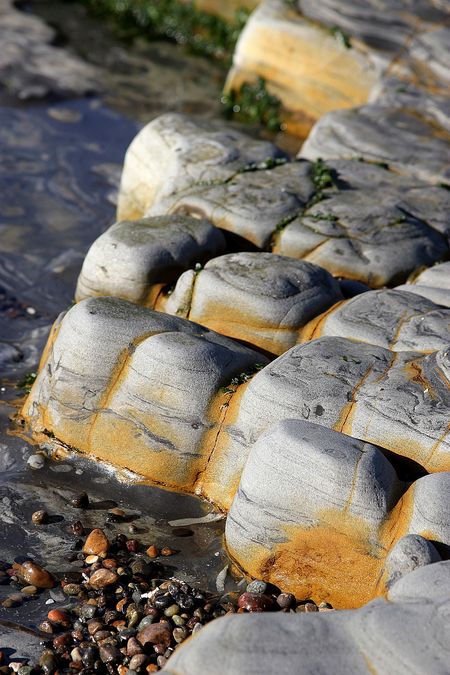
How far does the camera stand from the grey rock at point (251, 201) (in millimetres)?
7805

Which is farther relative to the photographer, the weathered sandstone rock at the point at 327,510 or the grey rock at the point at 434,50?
the grey rock at the point at 434,50

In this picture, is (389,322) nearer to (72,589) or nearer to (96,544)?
(96,544)

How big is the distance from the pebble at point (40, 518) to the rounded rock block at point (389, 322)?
2.11 m

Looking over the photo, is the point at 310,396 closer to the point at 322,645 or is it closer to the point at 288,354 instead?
the point at 288,354

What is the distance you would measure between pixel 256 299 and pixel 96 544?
6.71 feet

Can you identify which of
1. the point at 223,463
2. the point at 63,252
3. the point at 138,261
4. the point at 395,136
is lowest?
the point at 63,252

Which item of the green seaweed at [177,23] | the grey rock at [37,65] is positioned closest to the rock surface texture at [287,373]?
the grey rock at [37,65]

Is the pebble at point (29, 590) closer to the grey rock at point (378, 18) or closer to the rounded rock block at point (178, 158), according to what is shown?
the rounded rock block at point (178, 158)

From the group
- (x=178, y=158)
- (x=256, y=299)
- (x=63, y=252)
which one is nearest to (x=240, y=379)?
(x=256, y=299)

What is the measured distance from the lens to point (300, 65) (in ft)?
41.6

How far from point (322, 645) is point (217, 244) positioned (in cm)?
411

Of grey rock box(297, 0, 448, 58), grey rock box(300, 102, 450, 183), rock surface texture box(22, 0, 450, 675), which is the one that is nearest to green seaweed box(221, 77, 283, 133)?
grey rock box(297, 0, 448, 58)

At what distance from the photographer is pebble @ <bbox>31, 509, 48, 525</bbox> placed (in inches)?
223

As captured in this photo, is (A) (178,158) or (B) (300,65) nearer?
(A) (178,158)
